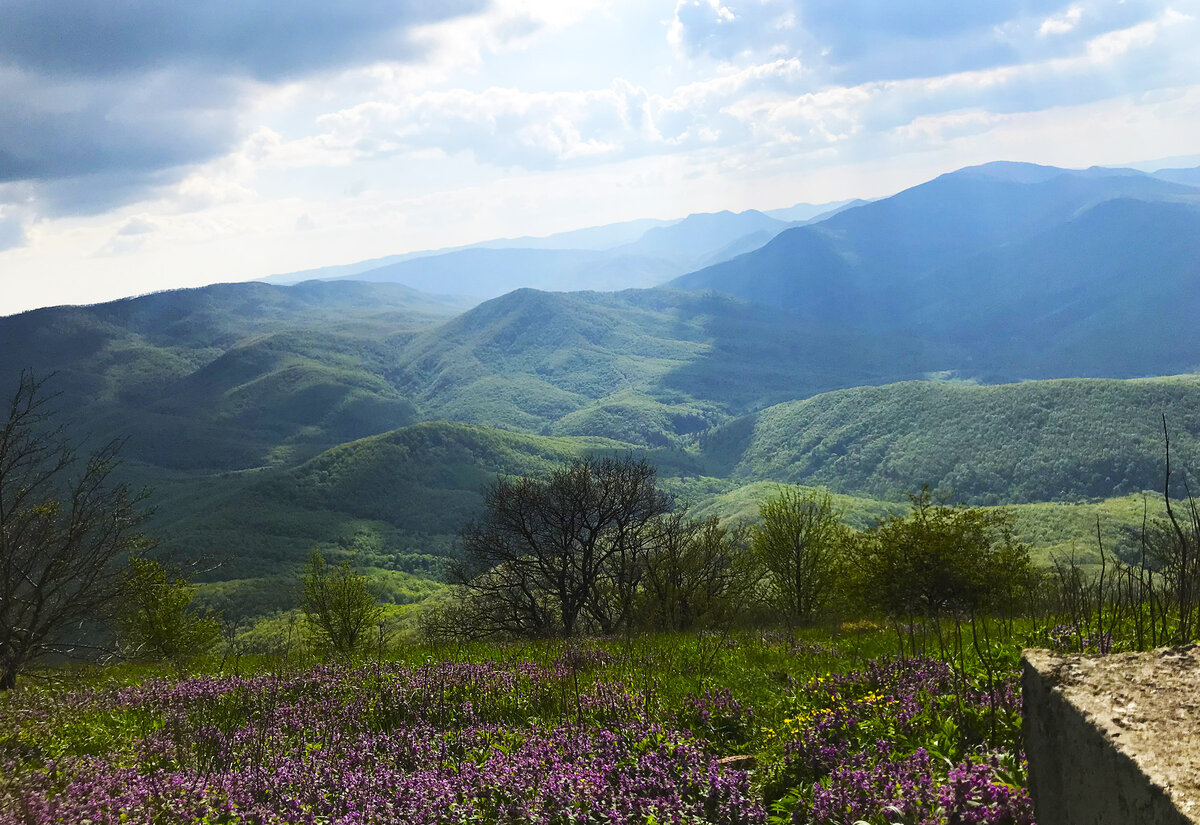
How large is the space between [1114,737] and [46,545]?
13655 mm

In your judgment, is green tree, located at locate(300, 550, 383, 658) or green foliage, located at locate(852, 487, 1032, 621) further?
green tree, located at locate(300, 550, 383, 658)

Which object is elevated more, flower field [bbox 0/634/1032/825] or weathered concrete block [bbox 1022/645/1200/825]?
weathered concrete block [bbox 1022/645/1200/825]

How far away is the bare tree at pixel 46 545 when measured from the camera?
36.7ft

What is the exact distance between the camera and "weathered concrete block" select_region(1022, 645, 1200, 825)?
1.97 meters

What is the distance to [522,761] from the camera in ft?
20.0

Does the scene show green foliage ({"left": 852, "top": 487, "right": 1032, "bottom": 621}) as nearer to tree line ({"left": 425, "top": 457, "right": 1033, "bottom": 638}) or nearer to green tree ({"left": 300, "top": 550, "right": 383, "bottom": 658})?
tree line ({"left": 425, "top": 457, "right": 1033, "bottom": 638})

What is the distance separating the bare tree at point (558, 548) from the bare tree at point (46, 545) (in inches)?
764

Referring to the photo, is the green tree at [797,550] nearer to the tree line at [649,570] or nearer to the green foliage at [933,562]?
Answer: the tree line at [649,570]

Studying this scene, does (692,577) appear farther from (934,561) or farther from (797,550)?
(797,550)

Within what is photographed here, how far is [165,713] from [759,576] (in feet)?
106

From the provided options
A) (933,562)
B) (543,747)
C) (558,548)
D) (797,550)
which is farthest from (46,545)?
(797,550)

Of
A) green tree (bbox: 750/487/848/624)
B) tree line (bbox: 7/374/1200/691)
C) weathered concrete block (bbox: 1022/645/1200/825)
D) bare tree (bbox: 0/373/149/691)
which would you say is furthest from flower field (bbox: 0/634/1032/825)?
green tree (bbox: 750/487/848/624)

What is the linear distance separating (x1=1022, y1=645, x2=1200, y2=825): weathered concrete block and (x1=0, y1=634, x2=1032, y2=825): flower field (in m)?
1.04

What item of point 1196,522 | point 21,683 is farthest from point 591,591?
point 1196,522
